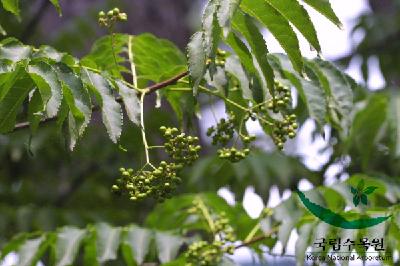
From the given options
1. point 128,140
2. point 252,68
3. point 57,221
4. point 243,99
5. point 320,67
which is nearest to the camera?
point 252,68

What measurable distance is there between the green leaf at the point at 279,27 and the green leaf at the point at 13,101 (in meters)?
0.46

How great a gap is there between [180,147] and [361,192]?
0.81 metres

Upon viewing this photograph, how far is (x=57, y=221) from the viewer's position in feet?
10.4

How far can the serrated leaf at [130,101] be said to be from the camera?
5.41 ft

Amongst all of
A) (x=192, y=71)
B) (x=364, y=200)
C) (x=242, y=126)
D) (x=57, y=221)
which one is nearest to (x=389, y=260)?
(x=364, y=200)

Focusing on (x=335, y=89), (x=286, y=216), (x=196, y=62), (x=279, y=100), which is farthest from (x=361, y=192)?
(x=196, y=62)

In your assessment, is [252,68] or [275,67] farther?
[275,67]

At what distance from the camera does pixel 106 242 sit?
221 centimetres

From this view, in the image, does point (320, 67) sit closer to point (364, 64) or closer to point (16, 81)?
point (16, 81)

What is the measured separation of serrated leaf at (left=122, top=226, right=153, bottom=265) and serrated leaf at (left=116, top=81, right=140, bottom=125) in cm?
62

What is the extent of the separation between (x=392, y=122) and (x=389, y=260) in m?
0.80

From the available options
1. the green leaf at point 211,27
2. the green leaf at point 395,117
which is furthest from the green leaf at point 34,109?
the green leaf at point 395,117

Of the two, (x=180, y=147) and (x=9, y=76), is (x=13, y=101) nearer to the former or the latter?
(x=9, y=76)

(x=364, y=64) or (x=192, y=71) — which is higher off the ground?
(x=364, y=64)
